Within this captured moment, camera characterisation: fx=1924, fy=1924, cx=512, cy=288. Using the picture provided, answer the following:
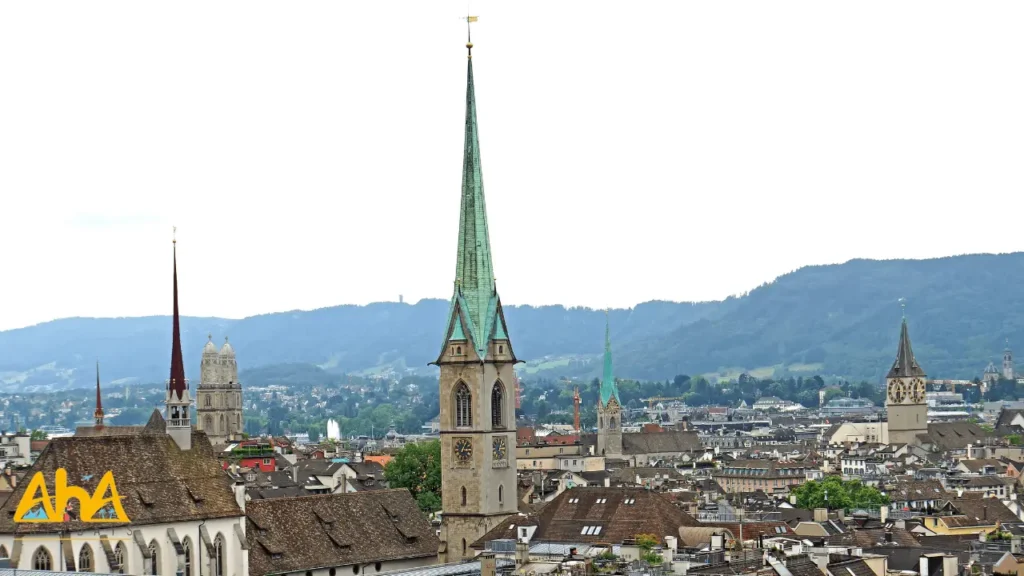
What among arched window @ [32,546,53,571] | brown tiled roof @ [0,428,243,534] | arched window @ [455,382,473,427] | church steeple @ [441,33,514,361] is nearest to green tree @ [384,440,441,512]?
arched window @ [455,382,473,427]

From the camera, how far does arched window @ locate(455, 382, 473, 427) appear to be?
84250 mm

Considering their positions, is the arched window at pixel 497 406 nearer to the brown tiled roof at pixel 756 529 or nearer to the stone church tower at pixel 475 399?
the stone church tower at pixel 475 399

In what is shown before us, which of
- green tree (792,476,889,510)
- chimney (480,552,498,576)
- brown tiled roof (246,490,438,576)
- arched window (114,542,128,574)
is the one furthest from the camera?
green tree (792,476,889,510)

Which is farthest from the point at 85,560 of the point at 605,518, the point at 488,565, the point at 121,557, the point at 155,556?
the point at 605,518

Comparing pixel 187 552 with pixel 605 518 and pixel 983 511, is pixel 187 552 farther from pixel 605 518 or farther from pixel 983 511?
pixel 983 511

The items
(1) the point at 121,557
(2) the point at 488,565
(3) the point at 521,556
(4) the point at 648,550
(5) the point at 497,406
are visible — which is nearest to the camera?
(2) the point at 488,565

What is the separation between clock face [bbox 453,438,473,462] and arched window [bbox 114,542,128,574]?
22.3 meters

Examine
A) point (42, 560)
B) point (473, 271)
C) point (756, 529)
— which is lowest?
point (756, 529)

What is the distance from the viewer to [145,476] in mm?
67312

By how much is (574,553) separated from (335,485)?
64.4 meters

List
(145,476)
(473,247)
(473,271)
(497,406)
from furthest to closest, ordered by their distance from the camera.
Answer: (473,247)
(473,271)
(497,406)
(145,476)

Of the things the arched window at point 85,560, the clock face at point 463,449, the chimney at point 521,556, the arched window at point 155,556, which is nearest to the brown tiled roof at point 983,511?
the clock face at point 463,449

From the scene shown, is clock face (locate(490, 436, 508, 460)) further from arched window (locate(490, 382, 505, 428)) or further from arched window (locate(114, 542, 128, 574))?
arched window (locate(114, 542, 128, 574))

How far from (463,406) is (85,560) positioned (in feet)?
80.8
